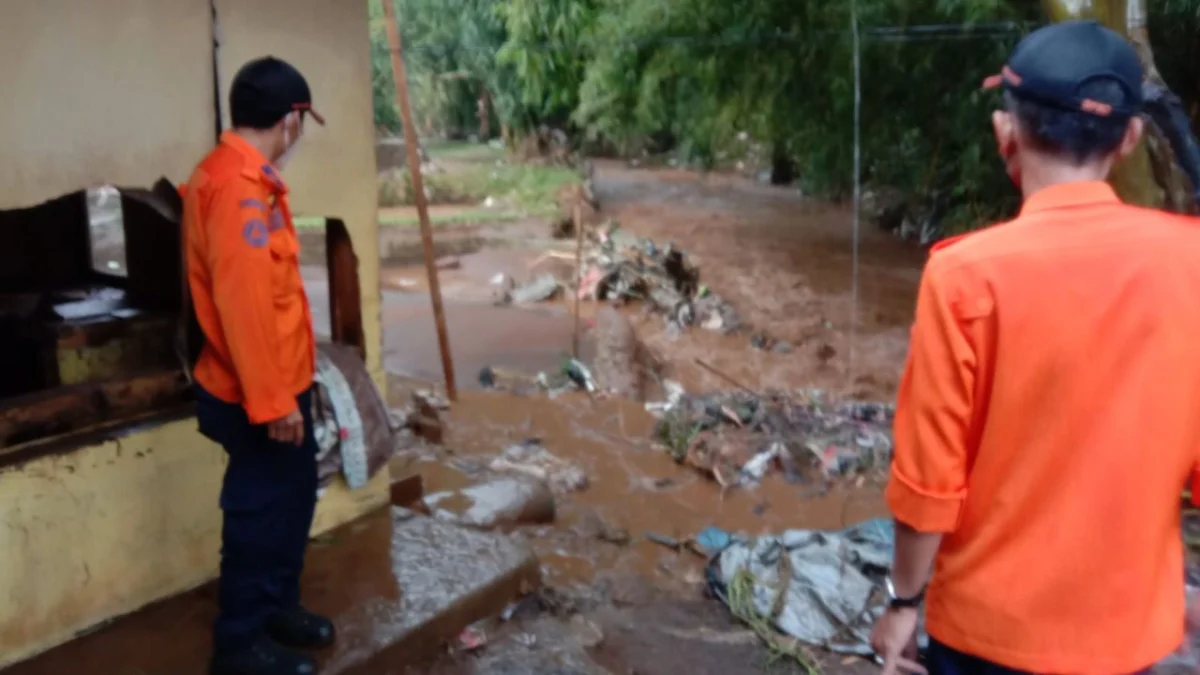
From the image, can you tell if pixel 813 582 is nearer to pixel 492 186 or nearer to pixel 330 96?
pixel 330 96

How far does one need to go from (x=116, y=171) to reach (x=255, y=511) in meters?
1.33

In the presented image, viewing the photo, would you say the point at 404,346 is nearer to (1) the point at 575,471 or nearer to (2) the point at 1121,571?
(1) the point at 575,471

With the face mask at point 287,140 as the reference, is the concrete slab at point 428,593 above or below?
below

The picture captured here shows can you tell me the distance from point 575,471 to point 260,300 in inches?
175

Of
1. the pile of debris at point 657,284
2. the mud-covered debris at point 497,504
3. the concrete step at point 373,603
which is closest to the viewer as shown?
the concrete step at point 373,603

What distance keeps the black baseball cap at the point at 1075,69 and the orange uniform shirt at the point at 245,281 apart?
209 cm

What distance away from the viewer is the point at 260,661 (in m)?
3.23

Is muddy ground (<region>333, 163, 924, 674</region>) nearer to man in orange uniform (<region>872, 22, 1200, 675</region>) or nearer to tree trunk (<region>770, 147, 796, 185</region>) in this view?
tree trunk (<region>770, 147, 796, 185</region>)

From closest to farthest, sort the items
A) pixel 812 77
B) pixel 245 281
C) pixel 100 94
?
pixel 245 281 < pixel 100 94 < pixel 812 77

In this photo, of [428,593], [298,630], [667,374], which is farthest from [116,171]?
[667,374]

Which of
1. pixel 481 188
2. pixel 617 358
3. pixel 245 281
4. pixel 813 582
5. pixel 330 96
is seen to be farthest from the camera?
pixel 481 188

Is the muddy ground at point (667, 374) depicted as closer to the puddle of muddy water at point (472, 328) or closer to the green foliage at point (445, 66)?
the puddle of muddy water at point (472, 328)

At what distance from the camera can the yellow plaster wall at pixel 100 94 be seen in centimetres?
321

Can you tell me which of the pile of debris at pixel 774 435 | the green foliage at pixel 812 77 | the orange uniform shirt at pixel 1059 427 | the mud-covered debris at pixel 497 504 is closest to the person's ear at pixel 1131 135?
the orange uniform shirt at pixel 1059 427
